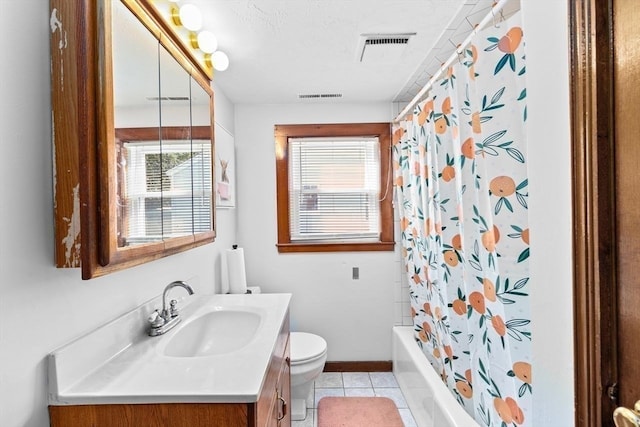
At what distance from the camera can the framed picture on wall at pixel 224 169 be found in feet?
6.61

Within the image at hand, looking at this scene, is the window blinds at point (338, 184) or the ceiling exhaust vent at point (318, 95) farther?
the window blinds at point (338, 184)

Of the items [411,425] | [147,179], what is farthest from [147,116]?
[411,425]

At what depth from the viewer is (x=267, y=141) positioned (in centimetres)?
254

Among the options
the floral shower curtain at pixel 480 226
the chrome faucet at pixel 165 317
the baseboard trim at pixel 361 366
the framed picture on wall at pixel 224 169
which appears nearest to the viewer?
the floral shower curtain at pixel 480 226

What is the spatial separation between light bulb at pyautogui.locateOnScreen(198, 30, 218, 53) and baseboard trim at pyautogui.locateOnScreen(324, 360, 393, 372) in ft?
7.64

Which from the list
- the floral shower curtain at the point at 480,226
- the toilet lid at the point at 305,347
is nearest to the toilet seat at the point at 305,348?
the toilet lid at the point at 305,347

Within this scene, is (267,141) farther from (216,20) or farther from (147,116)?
(147,116)

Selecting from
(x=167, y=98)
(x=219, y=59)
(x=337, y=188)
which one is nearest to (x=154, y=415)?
(x=167, y=98)

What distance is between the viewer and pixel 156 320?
47.5 inches

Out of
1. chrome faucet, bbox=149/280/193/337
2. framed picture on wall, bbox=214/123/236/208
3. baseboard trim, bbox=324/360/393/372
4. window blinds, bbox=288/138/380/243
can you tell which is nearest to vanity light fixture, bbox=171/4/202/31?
framed picture on wall, bbox=214/123/236/208

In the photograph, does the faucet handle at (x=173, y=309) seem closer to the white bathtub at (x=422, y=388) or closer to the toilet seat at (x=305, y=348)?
the toilet seat at (x=305, y=348)

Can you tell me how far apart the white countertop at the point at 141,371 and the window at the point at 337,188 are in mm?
1451

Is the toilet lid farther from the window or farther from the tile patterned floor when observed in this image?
the window

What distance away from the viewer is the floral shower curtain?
1052mm
